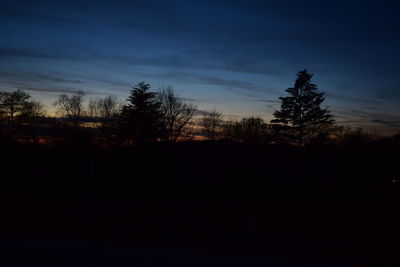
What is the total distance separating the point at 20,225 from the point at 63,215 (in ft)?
5.55

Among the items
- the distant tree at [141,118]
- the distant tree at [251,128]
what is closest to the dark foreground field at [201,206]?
the distant tree at [141,118]

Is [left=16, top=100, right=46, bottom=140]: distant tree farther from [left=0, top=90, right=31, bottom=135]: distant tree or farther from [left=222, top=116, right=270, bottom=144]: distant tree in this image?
[left=222, top=116, right=270, bottom=144]: distant tree

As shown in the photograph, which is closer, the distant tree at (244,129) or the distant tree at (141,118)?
the distant tree at (141,118)

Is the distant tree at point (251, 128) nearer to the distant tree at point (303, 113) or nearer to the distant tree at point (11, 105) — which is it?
the distant tree at point (303, 113)

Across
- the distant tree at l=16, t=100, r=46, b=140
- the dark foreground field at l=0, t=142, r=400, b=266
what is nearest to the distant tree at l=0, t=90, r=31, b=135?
the distant tree at l=16, t=100, r=46, b=140

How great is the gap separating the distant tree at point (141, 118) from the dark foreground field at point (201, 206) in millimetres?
18403

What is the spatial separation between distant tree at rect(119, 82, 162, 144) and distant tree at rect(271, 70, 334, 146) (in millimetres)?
13917

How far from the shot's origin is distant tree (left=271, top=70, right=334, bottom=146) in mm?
38219

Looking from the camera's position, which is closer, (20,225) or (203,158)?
(20,225)

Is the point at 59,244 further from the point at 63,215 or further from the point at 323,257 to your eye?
the point at 323,257

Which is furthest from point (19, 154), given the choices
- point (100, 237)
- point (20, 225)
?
point (100, 237)

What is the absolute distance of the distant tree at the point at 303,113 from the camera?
1505 inches

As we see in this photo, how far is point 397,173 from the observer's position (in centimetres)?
1734

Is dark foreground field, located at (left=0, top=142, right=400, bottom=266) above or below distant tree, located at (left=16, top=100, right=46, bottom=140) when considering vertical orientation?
below
